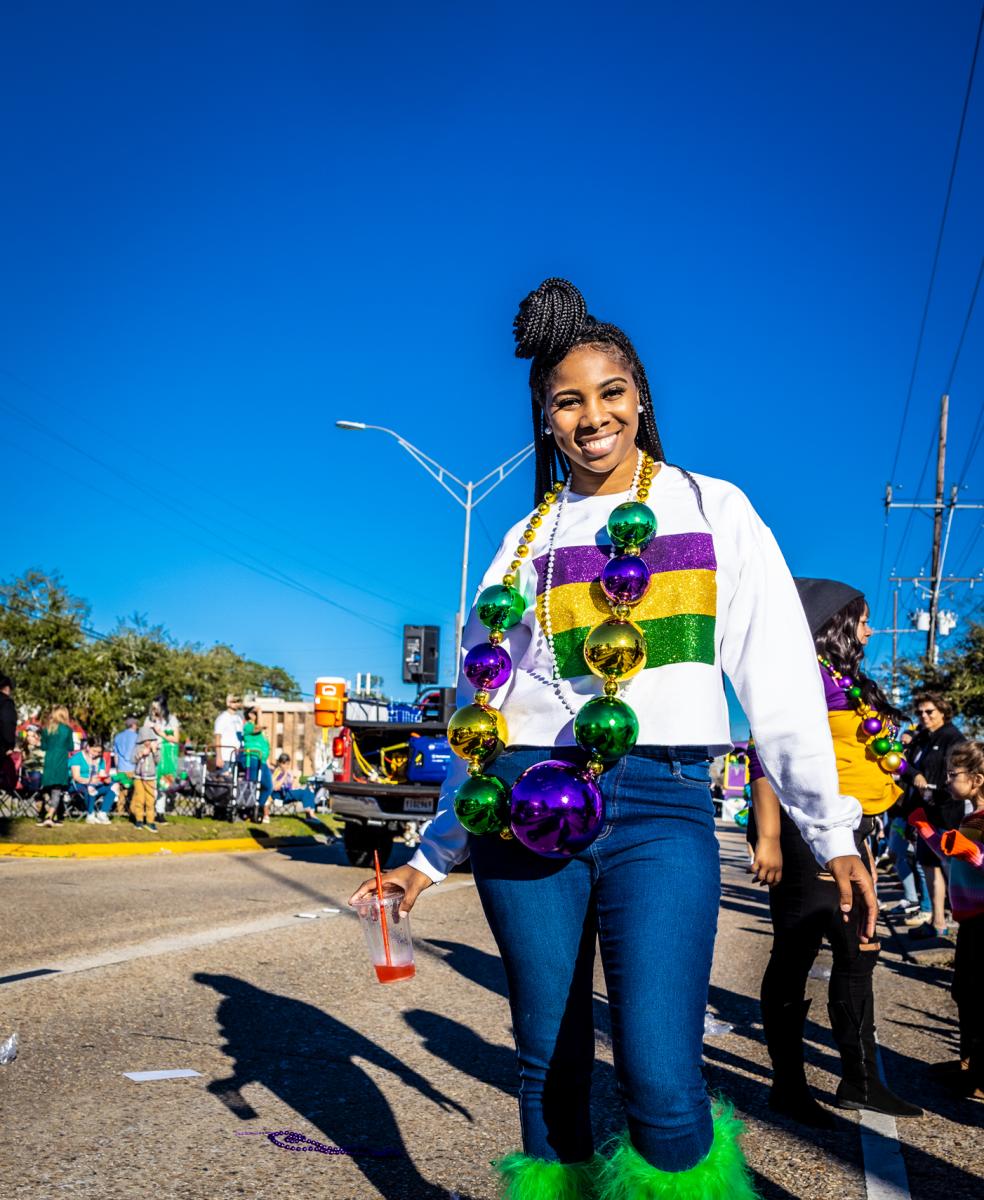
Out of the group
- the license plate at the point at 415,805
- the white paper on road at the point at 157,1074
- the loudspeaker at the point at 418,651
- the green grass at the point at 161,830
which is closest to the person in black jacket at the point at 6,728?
the green grass at the point at 161,830

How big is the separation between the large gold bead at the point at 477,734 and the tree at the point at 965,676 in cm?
2317

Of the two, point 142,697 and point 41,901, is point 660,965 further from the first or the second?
point 142,697

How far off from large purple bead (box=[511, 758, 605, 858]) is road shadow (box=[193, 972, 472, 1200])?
1.55 metres

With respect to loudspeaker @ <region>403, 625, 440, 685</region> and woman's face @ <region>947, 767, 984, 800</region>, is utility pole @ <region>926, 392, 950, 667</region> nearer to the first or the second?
loudspeaker @ <region>403, 625, 440, 685</region>

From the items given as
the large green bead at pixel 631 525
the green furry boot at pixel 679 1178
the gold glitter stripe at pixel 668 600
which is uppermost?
the large green bead at pixel 631 525

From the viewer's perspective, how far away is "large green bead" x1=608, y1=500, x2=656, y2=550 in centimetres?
220

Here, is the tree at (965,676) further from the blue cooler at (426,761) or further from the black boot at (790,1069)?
the black boot at (790,1069)

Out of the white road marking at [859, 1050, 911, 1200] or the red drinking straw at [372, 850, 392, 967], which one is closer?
the red drinking straw at [372, 850, 392, 967]

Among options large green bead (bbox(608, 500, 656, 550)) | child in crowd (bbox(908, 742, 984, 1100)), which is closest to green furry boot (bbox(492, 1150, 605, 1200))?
large green bead (bbox(608, 500, 656, 550))

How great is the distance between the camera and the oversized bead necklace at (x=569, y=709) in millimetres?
1969

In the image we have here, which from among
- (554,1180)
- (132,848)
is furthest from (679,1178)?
(132,848)

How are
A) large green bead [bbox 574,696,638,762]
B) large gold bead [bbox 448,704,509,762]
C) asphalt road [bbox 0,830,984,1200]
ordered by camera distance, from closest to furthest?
1. large green bead [bbox 574,696,638,762]
2. large gold bead [bbox 448,704,509,762]
3. asphalt road [bbox 0,830,984,1200]

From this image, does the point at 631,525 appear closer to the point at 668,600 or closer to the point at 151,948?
the point at 668,600

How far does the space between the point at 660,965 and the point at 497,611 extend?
0.73 metres
